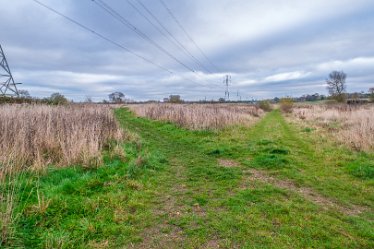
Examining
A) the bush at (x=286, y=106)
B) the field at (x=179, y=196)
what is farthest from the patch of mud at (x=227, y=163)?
the bush at (x=286, y=106)

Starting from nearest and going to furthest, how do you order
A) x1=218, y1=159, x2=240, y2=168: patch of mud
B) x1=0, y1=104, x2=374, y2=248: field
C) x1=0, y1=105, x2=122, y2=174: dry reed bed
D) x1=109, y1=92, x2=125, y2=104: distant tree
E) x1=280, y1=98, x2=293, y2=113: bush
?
x1=0, y1=104, x2=374, y2=248: field, x1=0, y1=105, x2=122, y2=174: dry reed bed, x1=218, y1=159, x2=240, y2=168: patch of mud, x1=280, y1=98, x2=293, y2=113: bush, x1=109, y1=92, x2=125, y2=104: distant tree

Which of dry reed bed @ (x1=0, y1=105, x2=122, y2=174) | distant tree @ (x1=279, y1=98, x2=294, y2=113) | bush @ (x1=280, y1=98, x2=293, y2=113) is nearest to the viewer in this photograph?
dry reed bed @ (x1=0, y1=105, x2=122, y2=174)

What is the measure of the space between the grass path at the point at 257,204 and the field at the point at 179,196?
0.7 inches

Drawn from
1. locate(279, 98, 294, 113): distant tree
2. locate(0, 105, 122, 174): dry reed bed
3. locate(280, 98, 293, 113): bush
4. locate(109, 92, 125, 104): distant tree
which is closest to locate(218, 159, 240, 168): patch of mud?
locate(0, 105, 122, 174): dry reed bed

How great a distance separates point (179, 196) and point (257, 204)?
152 centimetres

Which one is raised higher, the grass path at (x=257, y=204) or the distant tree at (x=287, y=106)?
the distant tree at (x=287, y=106)

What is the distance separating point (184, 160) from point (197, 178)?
2.08 meters

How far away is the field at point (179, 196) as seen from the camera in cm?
345

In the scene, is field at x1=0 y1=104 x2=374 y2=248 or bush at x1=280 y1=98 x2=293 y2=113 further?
bush at x1=280 y1=98 x2=293 y2=113

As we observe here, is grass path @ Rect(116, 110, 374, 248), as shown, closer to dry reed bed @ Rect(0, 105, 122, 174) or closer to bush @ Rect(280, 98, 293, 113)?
dry reed bed @ Rect(0, 105, 122, 174)

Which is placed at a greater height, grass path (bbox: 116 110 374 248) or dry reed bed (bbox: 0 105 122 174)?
dry reed bed (bbox: 0 105 122 174)

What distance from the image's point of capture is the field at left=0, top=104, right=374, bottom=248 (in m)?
3.45

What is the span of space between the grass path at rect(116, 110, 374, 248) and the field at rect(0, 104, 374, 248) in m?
0.02

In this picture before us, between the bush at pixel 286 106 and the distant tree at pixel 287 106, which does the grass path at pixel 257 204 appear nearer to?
the distant tree at pixel 287 106
